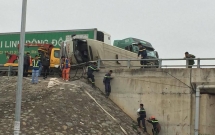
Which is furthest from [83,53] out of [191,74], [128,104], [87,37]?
[191,74]

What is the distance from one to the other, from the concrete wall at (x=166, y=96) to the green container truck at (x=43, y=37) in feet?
17.1

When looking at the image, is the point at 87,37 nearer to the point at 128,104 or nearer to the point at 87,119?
the point at 128,104

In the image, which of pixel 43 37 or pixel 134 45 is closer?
pixel 43 37

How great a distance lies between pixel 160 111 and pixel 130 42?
11.3 meters

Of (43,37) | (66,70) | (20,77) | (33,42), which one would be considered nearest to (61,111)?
(66,70)

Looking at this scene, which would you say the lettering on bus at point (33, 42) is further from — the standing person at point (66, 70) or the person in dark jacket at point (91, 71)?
the person in dark jacket at point (91, 71)

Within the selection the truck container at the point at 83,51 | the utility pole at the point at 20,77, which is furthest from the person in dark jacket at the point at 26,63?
the utility pole at the point at 20,77

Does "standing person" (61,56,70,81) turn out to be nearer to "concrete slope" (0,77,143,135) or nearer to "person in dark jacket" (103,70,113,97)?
"concrete slope" (0,77,143,135)

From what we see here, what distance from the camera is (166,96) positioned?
22.7 m

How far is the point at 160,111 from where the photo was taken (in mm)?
22625

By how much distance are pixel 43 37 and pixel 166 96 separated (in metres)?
11.1

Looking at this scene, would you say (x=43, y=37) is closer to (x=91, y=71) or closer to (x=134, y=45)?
(x=134, y=45)

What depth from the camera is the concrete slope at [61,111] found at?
1778 centimetres

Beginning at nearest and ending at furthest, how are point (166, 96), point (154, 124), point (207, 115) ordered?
point (207, 115)
point (154, 124)
point (166, 96)
